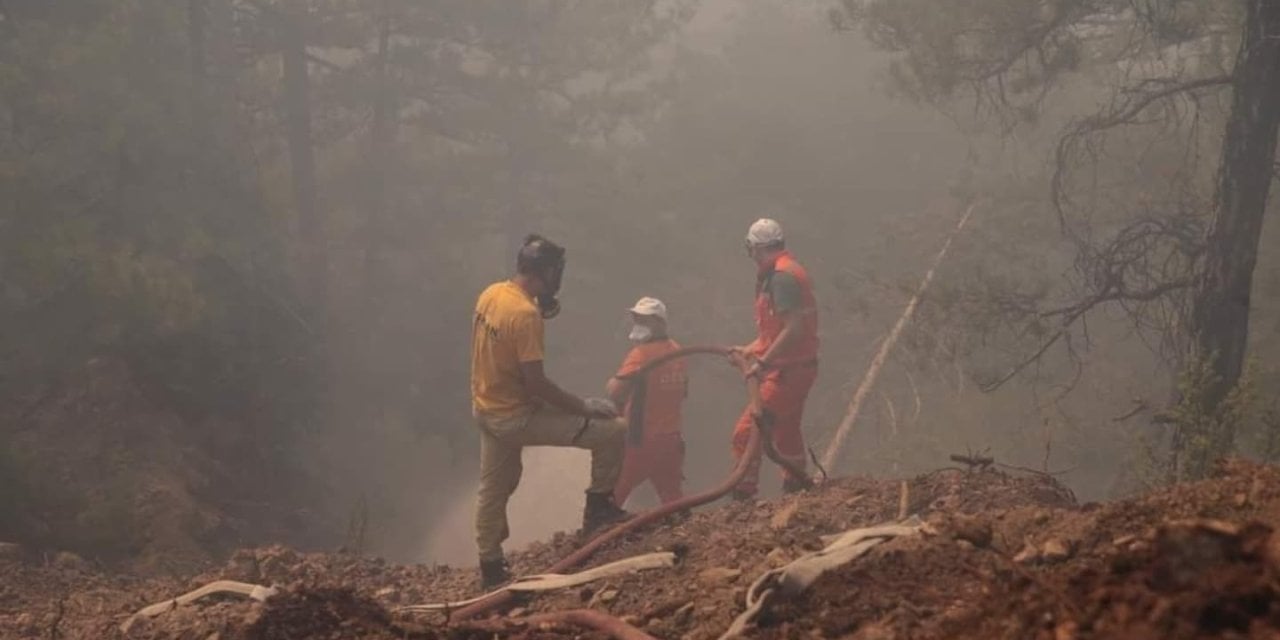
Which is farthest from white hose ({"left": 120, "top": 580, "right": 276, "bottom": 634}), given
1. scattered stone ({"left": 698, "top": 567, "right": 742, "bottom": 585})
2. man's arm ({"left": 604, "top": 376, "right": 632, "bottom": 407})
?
man's arm ({"left": 604, "top": 376, "right": 632, "bottom": 407})

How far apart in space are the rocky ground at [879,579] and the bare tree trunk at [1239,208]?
3.22 metres

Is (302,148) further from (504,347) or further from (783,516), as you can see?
(783,516)

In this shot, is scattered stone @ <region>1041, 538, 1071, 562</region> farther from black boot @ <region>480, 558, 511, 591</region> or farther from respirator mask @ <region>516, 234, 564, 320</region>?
black boot @ <region>480, 558, 511, 591</region>

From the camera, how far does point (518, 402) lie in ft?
20.6

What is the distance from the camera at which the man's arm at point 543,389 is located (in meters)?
6.07

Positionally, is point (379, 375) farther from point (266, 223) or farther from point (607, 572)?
point (607, 572)

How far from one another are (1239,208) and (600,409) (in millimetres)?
5001

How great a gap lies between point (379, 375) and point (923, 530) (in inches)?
563

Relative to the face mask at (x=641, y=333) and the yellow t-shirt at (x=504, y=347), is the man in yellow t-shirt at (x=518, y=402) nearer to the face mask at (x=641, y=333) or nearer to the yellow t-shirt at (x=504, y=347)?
the yellow t-shirt at (x=504, y=347)

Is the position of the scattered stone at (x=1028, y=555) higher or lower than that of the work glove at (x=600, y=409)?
lower

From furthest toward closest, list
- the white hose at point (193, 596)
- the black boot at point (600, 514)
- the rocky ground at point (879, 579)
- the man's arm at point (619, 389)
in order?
1. the man's arm at point (619, 389)
2. the black boot at point (600, 514)
3. the white hose at point (193, 596)
4. the rocky ground at point (879, 579)

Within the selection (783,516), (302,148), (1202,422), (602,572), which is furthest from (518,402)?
(302,148)

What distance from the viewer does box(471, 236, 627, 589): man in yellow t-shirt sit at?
20.0 ft

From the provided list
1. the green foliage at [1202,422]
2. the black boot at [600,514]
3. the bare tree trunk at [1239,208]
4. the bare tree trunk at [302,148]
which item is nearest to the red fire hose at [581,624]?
the black boot at [600,514]
